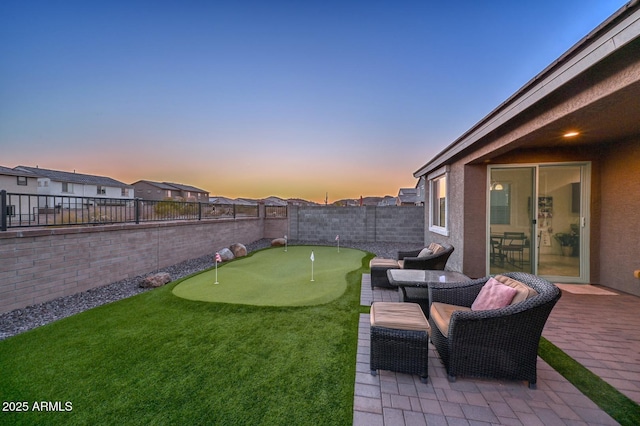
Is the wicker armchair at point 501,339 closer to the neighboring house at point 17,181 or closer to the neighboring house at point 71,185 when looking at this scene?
the neighboring house at point 17,181

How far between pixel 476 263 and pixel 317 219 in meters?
7.89

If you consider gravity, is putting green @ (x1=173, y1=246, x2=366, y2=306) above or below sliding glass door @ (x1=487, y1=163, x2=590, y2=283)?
below

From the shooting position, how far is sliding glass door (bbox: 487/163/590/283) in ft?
17.8

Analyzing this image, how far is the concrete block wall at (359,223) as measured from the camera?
460 inches

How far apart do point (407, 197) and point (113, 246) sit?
27477mm

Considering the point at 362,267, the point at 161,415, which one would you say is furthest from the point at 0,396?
the point at 362,267

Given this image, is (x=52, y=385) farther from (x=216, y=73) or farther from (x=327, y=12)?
(x=327, y=12)

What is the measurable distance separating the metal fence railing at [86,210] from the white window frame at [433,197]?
7853mm

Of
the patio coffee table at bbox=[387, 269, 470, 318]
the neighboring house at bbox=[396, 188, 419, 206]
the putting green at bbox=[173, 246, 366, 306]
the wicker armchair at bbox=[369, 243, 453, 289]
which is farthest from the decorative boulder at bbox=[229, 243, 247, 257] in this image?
the neighboring house at bbox=[396, 188, 419, 206]

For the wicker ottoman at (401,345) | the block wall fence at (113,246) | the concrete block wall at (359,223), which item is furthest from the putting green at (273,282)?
the concrete block wall at (359,223)

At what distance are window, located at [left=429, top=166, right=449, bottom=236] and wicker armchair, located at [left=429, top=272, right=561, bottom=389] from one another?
4.76 m

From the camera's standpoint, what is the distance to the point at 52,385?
7.33ft

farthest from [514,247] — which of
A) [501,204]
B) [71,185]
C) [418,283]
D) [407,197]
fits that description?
[71,185]

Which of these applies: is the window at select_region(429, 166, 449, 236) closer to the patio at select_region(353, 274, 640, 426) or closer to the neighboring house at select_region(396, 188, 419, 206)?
the patio at select_region(353, 274, 640, 426)
